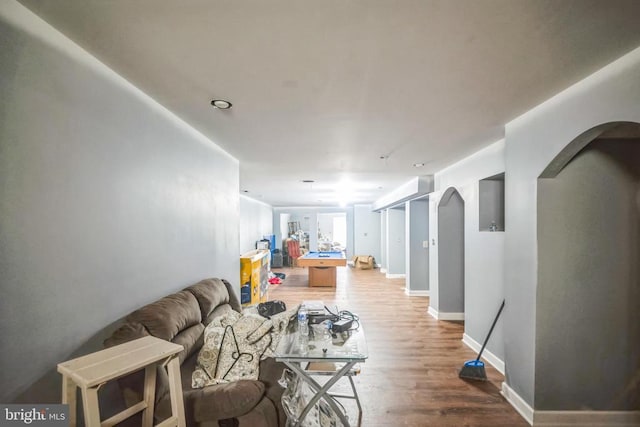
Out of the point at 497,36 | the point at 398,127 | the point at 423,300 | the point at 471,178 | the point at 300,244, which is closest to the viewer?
the point at 497,36

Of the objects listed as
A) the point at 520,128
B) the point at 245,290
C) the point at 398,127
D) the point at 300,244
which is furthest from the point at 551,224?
the point at 300,244

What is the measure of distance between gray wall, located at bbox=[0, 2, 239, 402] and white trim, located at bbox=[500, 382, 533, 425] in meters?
2.92

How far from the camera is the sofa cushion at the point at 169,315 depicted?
160 cm

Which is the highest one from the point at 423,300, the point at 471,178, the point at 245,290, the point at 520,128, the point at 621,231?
the point at 520,128

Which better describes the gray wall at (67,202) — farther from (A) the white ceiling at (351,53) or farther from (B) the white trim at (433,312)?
(B) the white trim at (433,312)

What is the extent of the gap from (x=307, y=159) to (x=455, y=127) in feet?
5.79

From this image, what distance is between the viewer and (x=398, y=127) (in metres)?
2.41

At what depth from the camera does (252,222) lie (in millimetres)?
8914

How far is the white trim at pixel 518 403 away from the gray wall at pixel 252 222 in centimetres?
571

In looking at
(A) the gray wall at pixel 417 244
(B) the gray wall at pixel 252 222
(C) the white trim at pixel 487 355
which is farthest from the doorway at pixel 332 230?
(C) the white trim at pixel 487 355

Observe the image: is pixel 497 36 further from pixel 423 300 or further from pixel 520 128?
pixel 423 300

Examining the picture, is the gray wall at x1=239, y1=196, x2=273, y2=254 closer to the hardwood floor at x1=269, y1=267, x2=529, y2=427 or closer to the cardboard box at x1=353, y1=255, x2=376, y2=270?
the cardboard box at x1=353, y1=255, x2=376, y2=270

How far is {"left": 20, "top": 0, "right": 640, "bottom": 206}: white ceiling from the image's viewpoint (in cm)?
108

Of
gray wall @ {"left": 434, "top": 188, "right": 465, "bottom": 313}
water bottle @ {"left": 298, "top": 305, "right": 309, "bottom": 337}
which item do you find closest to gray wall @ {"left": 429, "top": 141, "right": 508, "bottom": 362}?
gray wall @ {"left": 434, "top": 188, "right": 465, "bottom": 313}
